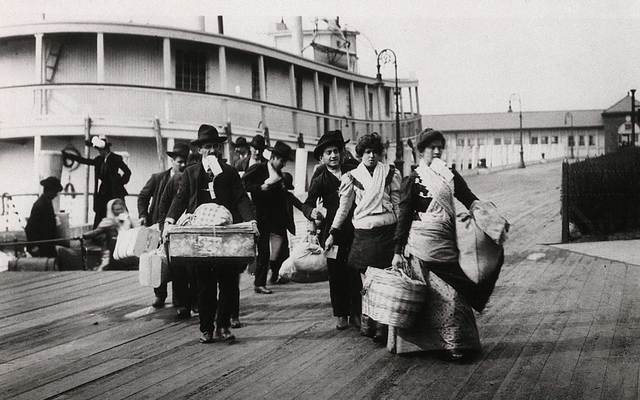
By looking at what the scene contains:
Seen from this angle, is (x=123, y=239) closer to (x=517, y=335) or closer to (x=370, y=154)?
(x=370, y=154)

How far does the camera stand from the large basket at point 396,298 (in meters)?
4.86

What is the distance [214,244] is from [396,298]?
1545mm

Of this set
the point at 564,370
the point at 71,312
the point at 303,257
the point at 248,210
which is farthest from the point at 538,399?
the point at 71,312

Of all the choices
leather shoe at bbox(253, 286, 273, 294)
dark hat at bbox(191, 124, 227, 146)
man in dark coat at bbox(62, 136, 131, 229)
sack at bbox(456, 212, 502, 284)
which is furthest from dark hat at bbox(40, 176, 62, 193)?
sack at bbox(456, 212, 502, 284)

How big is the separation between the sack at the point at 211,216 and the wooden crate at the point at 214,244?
0.15 metres

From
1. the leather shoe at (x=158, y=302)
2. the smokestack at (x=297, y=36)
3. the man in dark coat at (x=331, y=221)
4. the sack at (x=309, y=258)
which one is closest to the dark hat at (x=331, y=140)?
the man in dark coat at (x=331, y=221)

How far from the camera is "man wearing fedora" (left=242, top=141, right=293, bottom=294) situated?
7.91 metres

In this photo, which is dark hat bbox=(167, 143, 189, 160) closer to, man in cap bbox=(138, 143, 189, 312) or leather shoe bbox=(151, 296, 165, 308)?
man in cap bbox=(138, 143, 189, 312)

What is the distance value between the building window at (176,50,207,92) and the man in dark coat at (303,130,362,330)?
11.3 m

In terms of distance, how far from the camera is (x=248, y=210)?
5.75 metres

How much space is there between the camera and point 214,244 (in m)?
5.27

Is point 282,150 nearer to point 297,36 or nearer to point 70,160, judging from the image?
point 70,160

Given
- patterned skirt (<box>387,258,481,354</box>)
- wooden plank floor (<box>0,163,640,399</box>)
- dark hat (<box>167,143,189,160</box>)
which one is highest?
dark hat (<box>167,143,189,160</box>)

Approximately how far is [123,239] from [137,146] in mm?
8222
